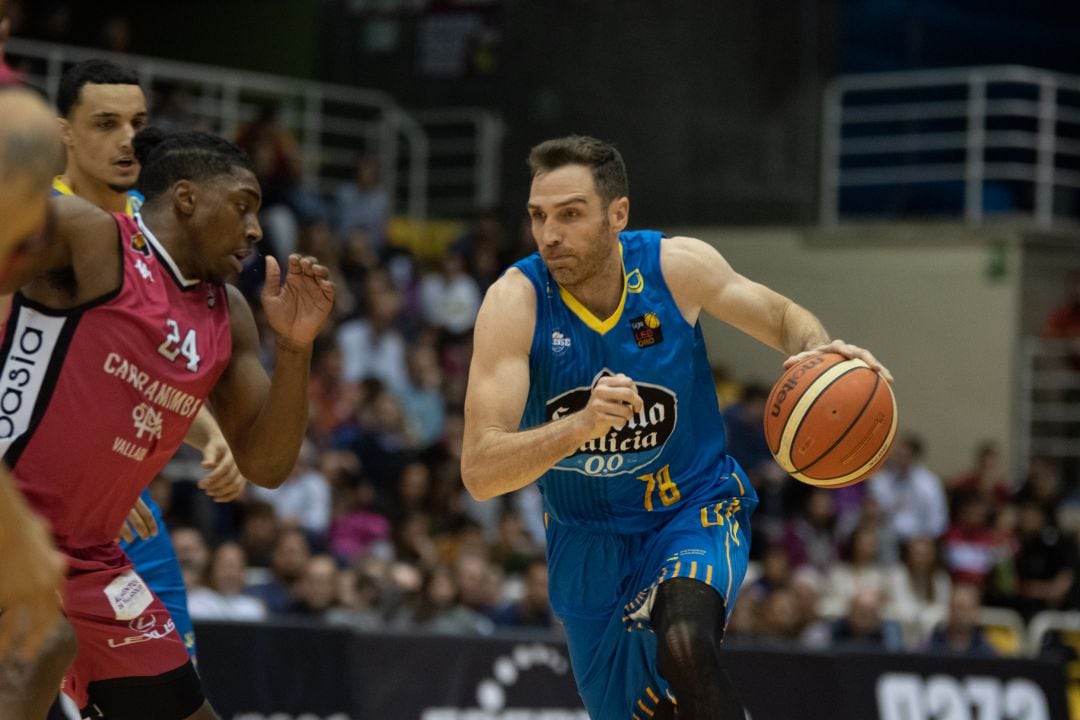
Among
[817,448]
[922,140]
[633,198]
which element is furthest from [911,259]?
[817,448]

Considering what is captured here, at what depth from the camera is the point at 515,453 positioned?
5.26 metres

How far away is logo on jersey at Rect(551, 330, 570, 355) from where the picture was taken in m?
5.79

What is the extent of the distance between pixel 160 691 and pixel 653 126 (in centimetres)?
1443

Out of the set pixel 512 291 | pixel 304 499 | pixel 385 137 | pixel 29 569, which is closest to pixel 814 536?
pixel 304 499

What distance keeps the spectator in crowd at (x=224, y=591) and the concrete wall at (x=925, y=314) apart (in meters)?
8.43

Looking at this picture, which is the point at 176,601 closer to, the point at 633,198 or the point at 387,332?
the point at 387,332

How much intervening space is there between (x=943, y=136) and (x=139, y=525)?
13638 millimetres

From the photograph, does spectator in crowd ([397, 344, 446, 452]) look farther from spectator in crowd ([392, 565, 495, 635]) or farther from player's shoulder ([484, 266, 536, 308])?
player's shoulder ([484, 266, 536, 308])

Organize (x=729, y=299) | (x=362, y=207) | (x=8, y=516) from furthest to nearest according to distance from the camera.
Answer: (x=362, y=207) < (x=729, y=299) < (x=8, y=516)

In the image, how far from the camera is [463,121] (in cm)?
1933

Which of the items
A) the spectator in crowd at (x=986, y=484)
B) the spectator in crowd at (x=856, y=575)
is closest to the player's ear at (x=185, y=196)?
the spectator in crowd at (x=856, y=575)

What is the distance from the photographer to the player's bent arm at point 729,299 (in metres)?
5.94

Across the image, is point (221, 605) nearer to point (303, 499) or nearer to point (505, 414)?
point (303, 499)

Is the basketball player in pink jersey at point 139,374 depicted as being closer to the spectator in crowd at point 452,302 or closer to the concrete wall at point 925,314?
the spectator in crowd at point 452,302
